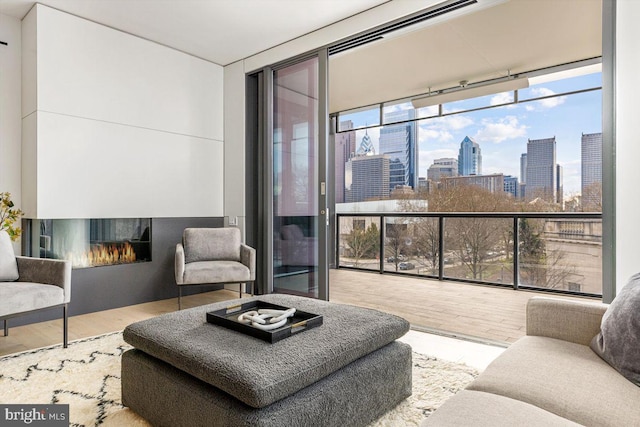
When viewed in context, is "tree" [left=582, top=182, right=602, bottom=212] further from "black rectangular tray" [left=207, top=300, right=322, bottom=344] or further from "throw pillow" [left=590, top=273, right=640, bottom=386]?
"black rectangular tray" [left=207, top=300, right=322, bottom=344]

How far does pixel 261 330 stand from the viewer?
1.64m

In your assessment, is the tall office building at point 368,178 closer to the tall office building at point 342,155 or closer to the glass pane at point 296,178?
the tall office building at point 342,155

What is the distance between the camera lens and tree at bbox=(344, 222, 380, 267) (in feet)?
21.5

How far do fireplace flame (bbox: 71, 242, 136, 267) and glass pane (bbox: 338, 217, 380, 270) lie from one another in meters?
3.67

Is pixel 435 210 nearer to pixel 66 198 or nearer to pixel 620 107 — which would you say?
pixel 620 107

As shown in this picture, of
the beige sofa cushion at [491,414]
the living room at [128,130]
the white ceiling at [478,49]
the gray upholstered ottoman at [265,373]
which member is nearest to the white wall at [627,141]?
the living room at [128,130]

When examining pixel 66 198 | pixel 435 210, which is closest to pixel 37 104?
pixel 66 198

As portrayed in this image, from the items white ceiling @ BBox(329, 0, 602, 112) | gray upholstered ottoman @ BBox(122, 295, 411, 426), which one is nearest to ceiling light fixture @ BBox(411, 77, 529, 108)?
white ceiling @ BBox(329, 0, 602, 112)

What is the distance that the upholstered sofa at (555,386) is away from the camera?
1.06 metres

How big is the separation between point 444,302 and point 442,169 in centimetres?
273

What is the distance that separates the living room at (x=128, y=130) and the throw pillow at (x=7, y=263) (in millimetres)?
549

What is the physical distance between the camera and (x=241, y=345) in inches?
61.7

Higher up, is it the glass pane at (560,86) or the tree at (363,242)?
the glass pane at (560,86)

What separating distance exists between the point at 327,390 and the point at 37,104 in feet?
11.2
